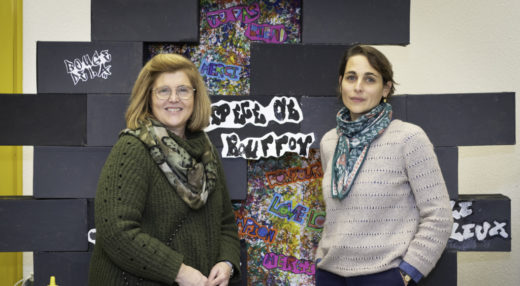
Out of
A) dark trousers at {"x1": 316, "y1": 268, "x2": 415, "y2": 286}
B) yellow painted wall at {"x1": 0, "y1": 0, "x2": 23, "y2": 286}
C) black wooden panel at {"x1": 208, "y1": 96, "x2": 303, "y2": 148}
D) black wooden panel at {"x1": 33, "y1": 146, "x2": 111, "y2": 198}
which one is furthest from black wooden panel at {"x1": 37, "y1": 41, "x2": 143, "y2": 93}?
dark trousers at {"x1": 316, "y1": 268, "x2": 415, "y2": 286}

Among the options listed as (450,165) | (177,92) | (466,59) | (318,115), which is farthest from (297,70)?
(466,59)

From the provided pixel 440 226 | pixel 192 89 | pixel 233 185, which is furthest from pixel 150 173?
pixel 440 226

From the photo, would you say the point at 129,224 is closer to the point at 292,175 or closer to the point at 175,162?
the point at 175,162

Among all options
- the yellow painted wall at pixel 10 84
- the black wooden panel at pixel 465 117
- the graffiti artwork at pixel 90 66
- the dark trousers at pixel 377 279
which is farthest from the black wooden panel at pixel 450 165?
the yellow painted wall at pixel 10 84

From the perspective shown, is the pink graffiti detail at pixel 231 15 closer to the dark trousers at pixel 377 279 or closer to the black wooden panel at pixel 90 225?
the black wooden panel at pixel 90 225

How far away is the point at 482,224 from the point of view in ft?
Result: 5.85

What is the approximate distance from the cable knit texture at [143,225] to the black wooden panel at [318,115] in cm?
54

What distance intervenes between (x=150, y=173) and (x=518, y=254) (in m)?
2.28

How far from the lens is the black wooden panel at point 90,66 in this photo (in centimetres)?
179

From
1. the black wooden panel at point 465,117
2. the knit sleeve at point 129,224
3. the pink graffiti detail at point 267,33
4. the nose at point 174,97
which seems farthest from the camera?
the pink graffiti detail at point 267,33

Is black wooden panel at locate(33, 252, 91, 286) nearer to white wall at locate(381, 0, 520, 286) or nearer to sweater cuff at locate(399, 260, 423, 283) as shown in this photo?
sweater cuff at locate(399, 260, 423, 283)

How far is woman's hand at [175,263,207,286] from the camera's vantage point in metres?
1.26

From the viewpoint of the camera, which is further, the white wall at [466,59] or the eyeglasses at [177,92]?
the white wall at [466,59]

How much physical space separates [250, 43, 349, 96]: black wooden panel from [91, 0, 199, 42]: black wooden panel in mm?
306
